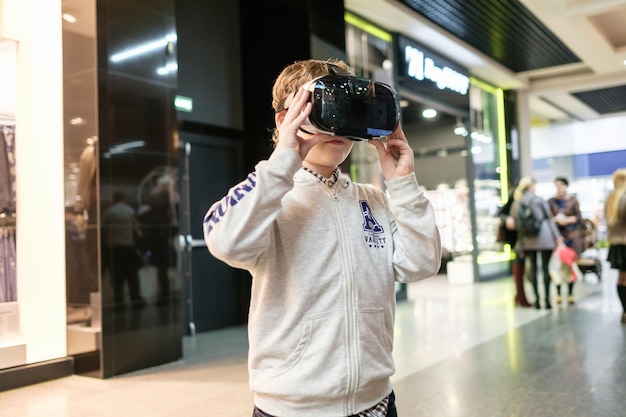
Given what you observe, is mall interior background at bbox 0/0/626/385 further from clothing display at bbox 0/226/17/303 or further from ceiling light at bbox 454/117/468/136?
ceiling light at bbox 454/117/468/136

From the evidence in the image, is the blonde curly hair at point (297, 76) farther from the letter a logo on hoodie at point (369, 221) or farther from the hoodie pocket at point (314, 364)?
the hoodie pocket at point (314, 364)

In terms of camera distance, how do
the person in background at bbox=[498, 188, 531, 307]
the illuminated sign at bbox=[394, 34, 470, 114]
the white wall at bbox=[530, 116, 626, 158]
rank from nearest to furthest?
the person in background at bbox=[498, 188, 531, 307], the illuminated sign at bbox=[394, 34, 470, 114], the white wall at bbox=[530, 116, 626, 158]

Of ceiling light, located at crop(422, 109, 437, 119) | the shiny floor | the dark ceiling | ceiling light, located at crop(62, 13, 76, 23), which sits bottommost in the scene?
the shiny floor

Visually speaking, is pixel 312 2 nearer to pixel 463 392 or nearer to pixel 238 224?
pixel 463 392

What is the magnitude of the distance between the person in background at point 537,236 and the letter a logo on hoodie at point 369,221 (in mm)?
5677

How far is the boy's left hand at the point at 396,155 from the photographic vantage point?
1.18 metres

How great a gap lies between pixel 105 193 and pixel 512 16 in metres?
6.79

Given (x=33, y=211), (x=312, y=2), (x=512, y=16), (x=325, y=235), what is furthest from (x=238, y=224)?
(x=512, y=16)

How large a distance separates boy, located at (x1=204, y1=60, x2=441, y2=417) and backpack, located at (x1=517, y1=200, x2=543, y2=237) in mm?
5627

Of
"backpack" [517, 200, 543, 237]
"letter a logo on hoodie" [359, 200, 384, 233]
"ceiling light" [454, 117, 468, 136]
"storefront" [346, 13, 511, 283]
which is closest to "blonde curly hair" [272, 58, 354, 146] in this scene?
"letter a logo on hoodie" [359, 200, 384, 233]

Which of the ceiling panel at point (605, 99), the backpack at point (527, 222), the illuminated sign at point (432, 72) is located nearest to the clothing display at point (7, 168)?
the backpack at point (527, 222)

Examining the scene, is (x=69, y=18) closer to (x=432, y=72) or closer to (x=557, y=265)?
(x=557, y=265)

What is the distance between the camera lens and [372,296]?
1.13 m

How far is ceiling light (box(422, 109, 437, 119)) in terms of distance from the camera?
35.9 feet
